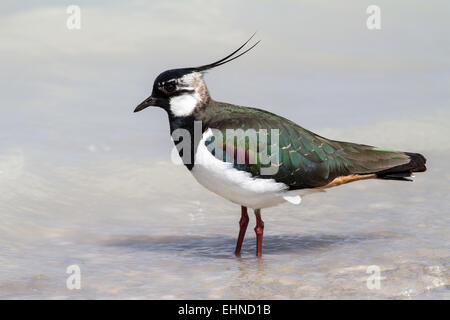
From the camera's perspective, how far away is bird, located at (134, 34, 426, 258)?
799 centimetres

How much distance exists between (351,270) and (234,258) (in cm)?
116

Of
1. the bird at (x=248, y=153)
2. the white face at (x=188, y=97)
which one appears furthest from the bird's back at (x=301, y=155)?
the white face at (x=188, y=97)

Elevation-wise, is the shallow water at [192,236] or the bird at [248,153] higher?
the bird at [248,153]

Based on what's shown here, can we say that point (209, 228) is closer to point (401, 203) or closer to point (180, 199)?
point (180, 199)

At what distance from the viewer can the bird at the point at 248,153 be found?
26.2 feet

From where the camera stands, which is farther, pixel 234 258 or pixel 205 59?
pixel 205 59

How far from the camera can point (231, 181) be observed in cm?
797

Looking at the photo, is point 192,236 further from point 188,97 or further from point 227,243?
point 188,97

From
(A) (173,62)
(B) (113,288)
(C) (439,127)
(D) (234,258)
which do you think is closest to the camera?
(B) (113,288)

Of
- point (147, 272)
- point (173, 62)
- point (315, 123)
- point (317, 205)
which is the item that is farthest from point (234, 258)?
point (173, 62)

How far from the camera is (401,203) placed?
9.91 metres

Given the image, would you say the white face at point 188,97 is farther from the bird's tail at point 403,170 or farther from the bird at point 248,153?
the bird's tail at point 403,170

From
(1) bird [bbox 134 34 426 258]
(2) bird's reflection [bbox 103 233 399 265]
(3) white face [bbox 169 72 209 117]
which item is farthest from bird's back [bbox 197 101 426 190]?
(2) bird's reflection [bbox 103 233 399 265]

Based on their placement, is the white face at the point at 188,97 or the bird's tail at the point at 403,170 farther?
the bird's tail at the point at 403,170
